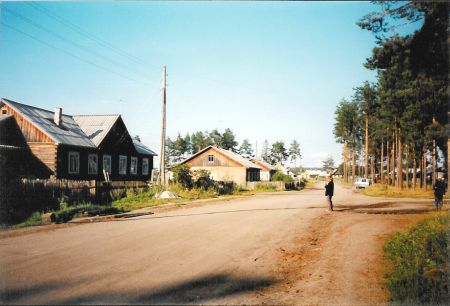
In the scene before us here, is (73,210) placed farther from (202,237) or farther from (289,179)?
(289,179)

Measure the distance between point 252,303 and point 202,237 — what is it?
4937 mm

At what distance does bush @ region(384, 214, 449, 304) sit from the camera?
5387mm

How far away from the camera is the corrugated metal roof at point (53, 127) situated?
25438mm

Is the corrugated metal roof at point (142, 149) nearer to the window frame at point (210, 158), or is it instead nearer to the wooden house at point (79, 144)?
the wooden house at point (79, 144)

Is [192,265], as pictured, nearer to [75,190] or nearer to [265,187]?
[75,190]

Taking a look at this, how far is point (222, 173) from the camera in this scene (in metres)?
47.4

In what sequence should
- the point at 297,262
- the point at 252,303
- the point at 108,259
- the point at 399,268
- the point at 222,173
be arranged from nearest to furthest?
the point at 252,303
the point at 399,268
the point at 108,259
the point at 297,262
the point at 222,173

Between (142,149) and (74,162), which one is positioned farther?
(142,149)

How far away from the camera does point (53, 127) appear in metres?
27.3

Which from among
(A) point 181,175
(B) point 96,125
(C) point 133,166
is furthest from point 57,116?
(A) point 181,175

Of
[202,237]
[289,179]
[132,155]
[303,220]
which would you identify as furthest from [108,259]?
[289,179]

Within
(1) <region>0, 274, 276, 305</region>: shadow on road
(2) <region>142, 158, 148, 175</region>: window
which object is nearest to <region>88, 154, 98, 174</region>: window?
(2) <region>142, 158, 148, 175</region>: window

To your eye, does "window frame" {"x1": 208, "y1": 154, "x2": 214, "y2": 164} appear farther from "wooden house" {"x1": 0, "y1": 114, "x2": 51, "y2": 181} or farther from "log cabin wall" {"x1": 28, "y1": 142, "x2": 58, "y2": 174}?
"wooden house" {"x1": 0, "y1": 114, "x2": 51, "y2": 181}

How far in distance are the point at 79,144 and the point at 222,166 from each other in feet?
77.2
